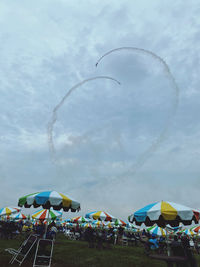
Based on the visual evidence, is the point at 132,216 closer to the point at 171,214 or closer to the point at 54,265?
the point at 171,214

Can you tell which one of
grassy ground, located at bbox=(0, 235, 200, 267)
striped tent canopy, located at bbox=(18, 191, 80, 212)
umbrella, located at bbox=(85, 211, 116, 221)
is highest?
umbrella, located at bbox=(85, 211, 116, 221)

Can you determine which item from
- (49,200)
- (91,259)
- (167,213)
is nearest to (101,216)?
(91,259)

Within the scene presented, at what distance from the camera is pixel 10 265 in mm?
7805

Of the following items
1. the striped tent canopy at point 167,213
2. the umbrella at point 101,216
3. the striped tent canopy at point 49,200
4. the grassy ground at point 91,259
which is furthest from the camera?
the umbrella at point 101,216

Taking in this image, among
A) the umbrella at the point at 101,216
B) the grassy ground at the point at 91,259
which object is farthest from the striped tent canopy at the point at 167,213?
the umbrella at the point at 101,216

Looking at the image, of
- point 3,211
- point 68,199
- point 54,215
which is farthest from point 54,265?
point 3,211

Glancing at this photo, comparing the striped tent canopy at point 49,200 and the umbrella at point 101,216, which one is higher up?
the umbrella at point 101,216

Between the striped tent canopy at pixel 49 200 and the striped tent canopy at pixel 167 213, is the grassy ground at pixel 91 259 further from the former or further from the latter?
the striped tent canopy at pixel 167 213

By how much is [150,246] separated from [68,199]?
27.5 ft

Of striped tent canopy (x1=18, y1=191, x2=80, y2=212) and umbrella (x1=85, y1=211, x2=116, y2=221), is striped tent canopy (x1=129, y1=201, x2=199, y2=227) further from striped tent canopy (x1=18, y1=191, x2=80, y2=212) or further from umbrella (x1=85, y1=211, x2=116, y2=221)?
umbrella (x1=85, y1=211, x2=116, y2=221)

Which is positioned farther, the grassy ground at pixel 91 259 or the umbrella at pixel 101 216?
the umbrella at pixel 101 216

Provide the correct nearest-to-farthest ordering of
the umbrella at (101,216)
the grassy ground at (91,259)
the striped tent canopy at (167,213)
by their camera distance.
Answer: the striped tent canopy at (167,213)
the grassy ground at (91,259)
the umbrella at (101,216)

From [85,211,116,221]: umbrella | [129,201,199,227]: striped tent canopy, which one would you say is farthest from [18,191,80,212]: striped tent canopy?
[85,211,116,221]: umbrella

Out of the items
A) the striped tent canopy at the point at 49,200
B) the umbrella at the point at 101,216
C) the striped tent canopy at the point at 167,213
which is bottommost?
the striped tent canopy at the point at 167,213
